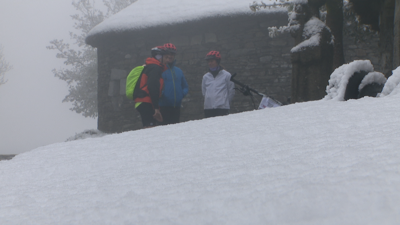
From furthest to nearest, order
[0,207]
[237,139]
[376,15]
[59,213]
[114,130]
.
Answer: [114,130], [376,15], [237,139], [0,207], [59,213]

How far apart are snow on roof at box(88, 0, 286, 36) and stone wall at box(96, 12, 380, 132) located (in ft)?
0.41

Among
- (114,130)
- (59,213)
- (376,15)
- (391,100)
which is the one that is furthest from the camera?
(114,130)

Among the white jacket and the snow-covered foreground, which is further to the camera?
the white jacket

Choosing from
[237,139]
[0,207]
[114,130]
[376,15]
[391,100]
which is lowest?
[114,130]

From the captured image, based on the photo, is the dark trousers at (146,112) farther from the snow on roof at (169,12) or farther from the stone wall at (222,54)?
the snow on roof at (169,12)

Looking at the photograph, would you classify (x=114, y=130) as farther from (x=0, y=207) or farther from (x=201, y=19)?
(x=0, y=207)

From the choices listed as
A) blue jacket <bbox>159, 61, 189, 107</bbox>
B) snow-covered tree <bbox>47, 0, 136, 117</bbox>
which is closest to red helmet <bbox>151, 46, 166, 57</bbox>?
blue jacket <bbox>159, 61, 189, 107</bbox>

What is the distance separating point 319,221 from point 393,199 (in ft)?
0.47

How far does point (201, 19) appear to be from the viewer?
712cm

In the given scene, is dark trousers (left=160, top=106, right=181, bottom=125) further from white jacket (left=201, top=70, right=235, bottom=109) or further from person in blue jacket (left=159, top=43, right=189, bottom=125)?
white jacket (left=201, top=70, right=235, bottom=109)

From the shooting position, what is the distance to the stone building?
22.9 feet

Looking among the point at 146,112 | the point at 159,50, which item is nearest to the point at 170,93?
the point at 146,112

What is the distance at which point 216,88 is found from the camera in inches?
180

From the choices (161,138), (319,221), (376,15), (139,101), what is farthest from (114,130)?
(319,221)
